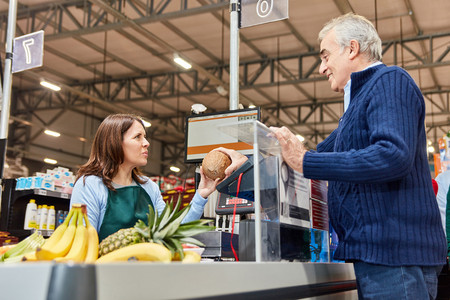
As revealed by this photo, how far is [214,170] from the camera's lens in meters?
2.03

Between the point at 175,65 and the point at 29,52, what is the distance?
910cm

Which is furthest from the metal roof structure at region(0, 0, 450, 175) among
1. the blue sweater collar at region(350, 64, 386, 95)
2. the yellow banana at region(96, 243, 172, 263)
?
the yellow banana at region(96, 243, 172, 263)

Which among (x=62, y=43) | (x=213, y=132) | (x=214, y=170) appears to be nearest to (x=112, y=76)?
(x=62, y=43)

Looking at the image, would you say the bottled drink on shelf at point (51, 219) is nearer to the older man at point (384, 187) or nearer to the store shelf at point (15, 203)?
the store shelf at point (15, 203)

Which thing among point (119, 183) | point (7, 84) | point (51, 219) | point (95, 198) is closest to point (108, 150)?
point (119, 183)

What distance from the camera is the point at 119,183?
8.13ft

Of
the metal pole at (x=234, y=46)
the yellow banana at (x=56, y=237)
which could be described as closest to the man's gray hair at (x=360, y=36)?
the yellow banana at (x=56, y=237)

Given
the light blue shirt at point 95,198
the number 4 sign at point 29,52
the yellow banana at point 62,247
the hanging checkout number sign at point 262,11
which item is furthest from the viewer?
the number 4 sign at point 29,52

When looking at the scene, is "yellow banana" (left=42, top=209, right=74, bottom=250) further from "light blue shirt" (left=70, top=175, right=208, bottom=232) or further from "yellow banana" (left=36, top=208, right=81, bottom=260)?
"light blue shirt" (left=70, top=175, right=208, bottom=232)

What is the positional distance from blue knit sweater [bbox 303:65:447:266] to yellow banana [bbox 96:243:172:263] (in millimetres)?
547

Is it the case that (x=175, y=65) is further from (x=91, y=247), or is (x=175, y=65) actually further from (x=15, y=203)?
(x=91, y=247)

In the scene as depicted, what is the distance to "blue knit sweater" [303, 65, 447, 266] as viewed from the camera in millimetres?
1455

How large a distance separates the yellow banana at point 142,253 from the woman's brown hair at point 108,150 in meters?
1.14

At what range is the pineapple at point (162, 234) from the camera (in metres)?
1.33
